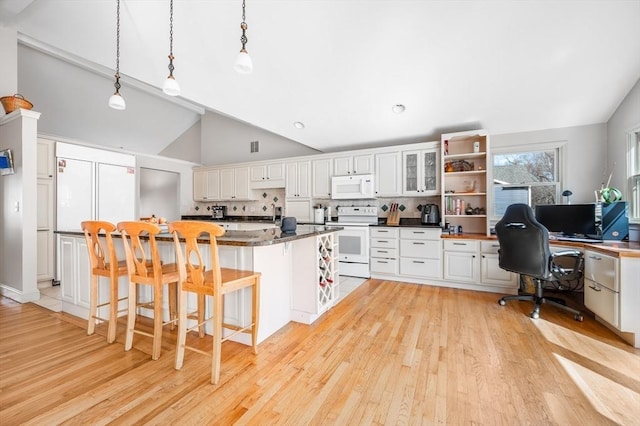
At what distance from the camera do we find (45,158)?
152 inches

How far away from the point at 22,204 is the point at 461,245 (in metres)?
5.61

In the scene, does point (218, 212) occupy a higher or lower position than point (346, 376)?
higher

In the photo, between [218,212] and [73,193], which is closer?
[73,193]

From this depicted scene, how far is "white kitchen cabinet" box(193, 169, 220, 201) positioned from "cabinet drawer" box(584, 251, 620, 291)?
618 cm

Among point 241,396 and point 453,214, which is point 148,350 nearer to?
point 241,396

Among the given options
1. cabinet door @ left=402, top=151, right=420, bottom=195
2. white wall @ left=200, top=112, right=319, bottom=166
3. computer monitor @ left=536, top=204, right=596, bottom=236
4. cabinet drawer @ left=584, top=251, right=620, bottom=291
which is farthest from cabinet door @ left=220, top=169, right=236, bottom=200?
cabinet drawer @ left=584, top=251, right=620, bottom=291

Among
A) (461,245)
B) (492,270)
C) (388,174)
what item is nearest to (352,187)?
(388,174)

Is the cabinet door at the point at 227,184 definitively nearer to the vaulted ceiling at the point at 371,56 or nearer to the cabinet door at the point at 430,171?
the vaulted ceiling at the point at 371,56

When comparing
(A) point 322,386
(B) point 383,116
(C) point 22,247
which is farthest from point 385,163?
(C) point 22,247

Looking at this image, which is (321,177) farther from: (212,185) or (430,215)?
(212,185)

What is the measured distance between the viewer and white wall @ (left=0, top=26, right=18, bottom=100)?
3.44 metres

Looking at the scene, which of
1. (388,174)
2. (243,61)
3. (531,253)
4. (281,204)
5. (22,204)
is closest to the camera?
(243,61)

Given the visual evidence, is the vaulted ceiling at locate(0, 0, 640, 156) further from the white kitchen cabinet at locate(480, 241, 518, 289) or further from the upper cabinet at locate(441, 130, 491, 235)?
the white kitchen cabinet at locate(480, 241, 518, 289)

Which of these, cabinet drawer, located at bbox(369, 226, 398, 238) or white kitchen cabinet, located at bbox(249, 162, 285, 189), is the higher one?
white kitchen cabinet, located at bbox(249, 162, 285, 189)
